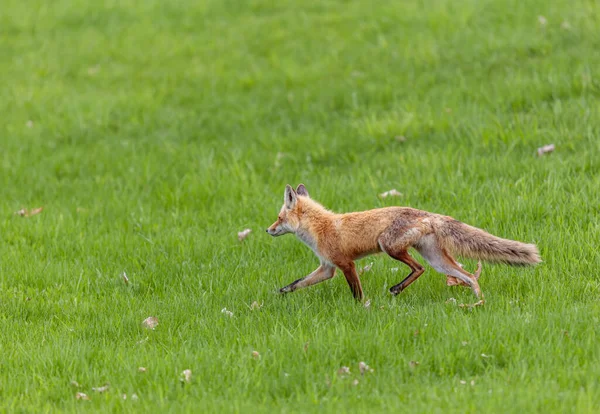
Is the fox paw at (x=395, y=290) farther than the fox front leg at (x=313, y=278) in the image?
No

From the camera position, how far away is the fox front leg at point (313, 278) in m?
7.91

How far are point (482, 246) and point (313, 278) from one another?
1783 millimetres

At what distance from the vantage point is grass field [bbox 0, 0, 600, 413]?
20.5 feet

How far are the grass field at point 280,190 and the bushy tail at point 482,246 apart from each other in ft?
1.45

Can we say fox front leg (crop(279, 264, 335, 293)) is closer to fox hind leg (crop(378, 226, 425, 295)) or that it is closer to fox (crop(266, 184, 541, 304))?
fox (crop(266, 184, 541, 304))

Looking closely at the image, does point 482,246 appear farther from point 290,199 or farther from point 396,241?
point 290,199

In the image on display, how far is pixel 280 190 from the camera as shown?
11203 millimetres

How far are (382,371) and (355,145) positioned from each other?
6382mm

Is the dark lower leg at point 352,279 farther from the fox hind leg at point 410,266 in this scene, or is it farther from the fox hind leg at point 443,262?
the fox hind leg at point 443,262

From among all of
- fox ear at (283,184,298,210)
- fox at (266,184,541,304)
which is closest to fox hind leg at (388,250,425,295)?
fox at (266,184,541,304)

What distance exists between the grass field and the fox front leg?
10 cm

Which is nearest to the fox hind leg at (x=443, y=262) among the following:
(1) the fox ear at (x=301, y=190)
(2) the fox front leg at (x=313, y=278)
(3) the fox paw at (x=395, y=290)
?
(3) the fox paw at (x=395, y=290)

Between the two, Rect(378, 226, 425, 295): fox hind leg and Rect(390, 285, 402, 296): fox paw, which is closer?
Rect(378, 226, 425, 295): fox hind leg

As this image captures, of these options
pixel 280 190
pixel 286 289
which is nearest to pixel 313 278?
pixel 286 289
